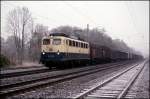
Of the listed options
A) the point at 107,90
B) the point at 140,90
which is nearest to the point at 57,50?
the point at 140,90

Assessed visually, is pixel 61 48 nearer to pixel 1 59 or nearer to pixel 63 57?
pixel 63 57

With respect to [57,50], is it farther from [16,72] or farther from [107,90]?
[107,90]

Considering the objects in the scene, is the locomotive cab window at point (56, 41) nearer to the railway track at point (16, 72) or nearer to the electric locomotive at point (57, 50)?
the electric locomotive at point (57, 50)

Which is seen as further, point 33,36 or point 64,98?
point 33,36

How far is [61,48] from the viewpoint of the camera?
28547mm

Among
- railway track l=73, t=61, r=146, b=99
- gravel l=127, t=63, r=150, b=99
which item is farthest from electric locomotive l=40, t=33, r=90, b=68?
gravel l=127, t=63, r=150, b=99

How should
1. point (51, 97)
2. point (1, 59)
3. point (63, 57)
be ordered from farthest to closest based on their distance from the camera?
point (1, 59) → point (63, 57) → point (51, 97)

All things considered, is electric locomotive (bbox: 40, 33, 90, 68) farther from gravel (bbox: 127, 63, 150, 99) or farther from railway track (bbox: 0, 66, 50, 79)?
gravel (bbox: 127, 63, 150, 99)

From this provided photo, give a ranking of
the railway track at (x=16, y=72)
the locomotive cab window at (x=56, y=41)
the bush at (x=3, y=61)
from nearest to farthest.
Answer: the railway track at (x=16, y=72), the locomotive cab window at (x=56, y=41), the bush at (x=3, y=61)

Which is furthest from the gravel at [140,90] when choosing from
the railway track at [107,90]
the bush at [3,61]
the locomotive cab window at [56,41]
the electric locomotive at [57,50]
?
the bush at [3,61]

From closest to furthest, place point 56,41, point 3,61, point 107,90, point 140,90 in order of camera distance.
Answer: point 107,90, point 140,90, point 56,41, point 3,61

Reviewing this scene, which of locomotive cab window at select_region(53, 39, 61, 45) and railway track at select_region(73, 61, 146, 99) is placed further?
locomotive cab window at select_region(53, 39, 61, 45)

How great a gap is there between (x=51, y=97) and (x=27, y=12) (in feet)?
175

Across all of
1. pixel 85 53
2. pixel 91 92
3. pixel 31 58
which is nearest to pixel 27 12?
pixel 31 58
